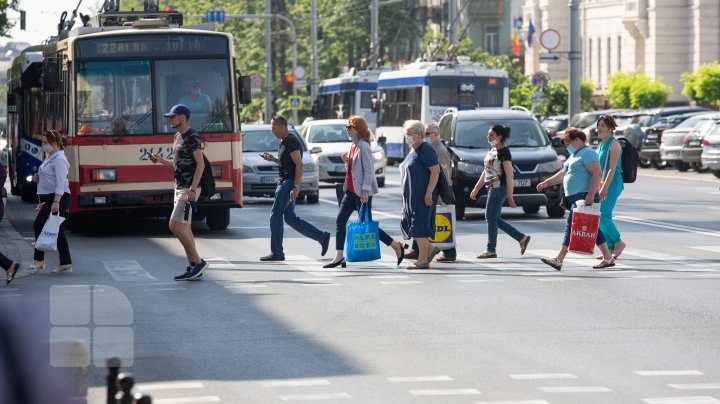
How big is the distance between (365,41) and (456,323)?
241 ft

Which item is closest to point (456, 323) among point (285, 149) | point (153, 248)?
point (285, 149)

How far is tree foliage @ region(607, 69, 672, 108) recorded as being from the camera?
66.2 m

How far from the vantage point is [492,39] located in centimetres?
8956

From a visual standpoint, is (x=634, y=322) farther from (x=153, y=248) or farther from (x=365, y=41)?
(x=365, y=41)

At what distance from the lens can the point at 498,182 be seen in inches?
701

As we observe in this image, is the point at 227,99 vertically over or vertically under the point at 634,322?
over

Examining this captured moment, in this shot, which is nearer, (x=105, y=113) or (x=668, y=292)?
(x=668, y=292)

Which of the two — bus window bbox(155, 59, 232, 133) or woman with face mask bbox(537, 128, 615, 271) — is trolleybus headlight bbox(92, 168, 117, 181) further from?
woman with face mask bbox(537, 128, 615, 271)

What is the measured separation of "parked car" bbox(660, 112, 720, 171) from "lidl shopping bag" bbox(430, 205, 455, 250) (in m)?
23.9

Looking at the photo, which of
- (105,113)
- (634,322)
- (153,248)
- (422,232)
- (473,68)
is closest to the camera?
(634,322)

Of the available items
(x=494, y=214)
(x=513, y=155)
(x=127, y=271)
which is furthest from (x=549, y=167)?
(x=127, y=271)

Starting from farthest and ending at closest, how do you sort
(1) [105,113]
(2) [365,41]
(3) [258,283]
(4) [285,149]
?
(2) [365,41]
(1) [105,113]
(4) [285,149]
(3) [258,283]

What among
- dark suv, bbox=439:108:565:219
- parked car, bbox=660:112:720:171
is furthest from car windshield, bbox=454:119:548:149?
parked car, bbox=660:112:720:171

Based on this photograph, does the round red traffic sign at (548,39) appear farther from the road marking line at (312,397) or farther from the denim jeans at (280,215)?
the road marking line at (312,397)
